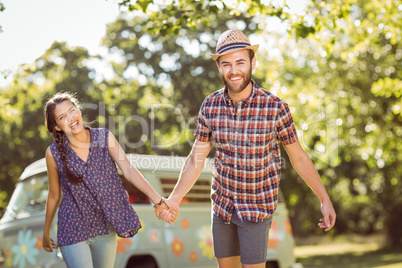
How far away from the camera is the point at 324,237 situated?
142 ft

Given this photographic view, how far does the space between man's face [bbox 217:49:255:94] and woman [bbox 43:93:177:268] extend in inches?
41.4

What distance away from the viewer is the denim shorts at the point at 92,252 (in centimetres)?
400

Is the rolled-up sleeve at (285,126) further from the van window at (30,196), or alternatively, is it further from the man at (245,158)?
the van window at (30,196)

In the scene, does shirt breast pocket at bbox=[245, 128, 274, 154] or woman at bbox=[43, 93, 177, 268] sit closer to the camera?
shirt breast pocket at bbox=[245, 128, 274, 154]

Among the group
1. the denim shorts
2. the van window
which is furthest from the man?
the van window

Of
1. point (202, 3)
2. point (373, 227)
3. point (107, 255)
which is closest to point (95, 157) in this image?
point (107, 255)

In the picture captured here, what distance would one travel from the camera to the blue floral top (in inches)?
160

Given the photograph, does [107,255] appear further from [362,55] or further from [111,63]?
[362,55]

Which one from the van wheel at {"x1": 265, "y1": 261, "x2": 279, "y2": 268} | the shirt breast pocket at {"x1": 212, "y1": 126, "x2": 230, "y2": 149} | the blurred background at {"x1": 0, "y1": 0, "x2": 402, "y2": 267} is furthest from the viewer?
the blurred background at {"x1": 0, "y1": 0, "x2": 402, "y2": 267}

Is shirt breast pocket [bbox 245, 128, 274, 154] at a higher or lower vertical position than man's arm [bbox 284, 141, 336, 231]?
higher

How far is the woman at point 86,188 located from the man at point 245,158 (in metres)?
0.66

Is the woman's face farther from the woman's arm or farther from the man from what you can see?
the man

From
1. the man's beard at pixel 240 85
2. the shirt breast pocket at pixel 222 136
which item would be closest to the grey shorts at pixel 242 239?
the shirt breast pocket at pixel 222 136

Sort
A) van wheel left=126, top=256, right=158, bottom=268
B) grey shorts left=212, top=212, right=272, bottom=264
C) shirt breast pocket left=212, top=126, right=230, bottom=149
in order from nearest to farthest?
grey shorts left=212, top=212, right=272, bottom=264 → shirt breast pocket left=212, top=126, right=230, bottom=149 → van wheel left=126, top=256, right=158, bottom=268
